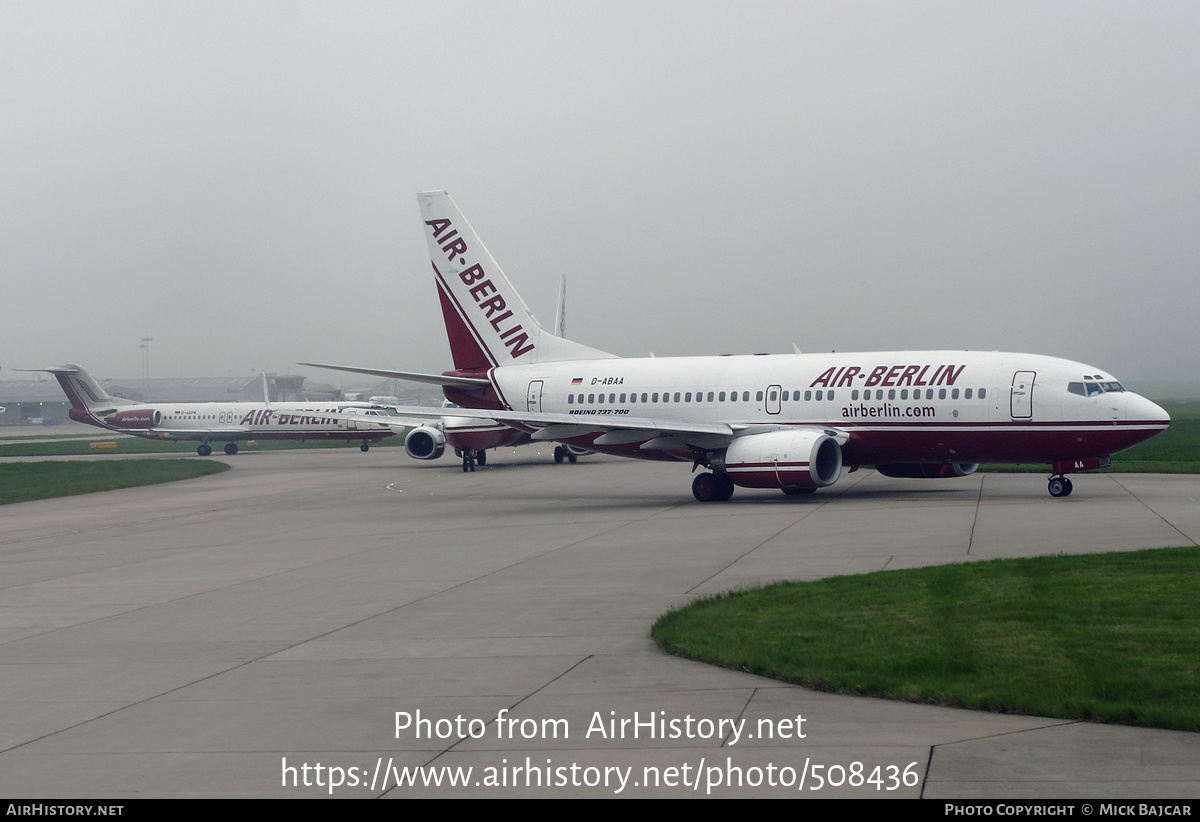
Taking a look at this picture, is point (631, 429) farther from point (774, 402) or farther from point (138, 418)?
point (138, 418)

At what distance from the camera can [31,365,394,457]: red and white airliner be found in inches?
2576

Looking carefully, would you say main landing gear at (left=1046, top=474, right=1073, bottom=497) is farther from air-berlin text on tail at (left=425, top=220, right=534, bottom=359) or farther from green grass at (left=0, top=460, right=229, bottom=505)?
green grass at (left=0, top=460, right=229, bottom=505)

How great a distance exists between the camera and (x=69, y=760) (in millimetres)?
7574

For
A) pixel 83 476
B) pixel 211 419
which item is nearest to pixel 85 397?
pixel 211 419

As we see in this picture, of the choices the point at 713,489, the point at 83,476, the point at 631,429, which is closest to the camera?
the point at 713,489

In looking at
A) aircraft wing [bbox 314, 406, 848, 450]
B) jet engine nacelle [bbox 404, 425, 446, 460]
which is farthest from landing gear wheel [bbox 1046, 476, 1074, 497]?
jet engine nacelle [bbox 404, 425, 446, 460]

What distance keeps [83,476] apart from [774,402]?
28.7 m

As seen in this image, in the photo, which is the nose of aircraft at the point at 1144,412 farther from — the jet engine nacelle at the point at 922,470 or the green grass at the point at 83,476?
the green grass at the point at 83,476

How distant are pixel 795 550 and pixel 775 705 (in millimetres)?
9644

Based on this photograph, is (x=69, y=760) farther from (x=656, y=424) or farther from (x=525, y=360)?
(x=525, y=360)

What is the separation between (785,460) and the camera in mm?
26344

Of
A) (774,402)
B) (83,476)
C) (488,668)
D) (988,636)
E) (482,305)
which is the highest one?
(482,305)

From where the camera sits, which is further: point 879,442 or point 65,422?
point 65,422

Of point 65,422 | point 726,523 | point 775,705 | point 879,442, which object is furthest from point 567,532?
point 65,422
